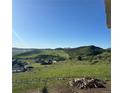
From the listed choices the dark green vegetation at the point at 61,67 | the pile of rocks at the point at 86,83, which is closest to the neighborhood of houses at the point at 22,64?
the dark green vegetation at the point at 61,67

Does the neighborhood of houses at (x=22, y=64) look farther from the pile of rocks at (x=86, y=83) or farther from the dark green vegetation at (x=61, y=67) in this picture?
the pile of rocks at (x=86, y=83)

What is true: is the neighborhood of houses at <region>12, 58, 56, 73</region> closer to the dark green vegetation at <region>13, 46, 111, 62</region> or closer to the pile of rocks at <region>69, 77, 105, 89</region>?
the dark green vegetation at <region>13, 46, 111, 62</region>

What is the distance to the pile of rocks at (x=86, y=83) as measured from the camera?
2.79 m

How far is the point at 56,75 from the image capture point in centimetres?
290

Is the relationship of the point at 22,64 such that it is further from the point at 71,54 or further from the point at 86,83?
the point at 86,83

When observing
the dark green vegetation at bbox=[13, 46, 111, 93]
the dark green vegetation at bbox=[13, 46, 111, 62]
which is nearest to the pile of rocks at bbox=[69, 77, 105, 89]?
the dark green vegetation at bbox=[13, 46, 111, 93]

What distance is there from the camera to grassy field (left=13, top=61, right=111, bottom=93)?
2.85 meters

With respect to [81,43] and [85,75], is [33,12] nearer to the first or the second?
[81,43]

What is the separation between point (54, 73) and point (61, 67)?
4.0 inches

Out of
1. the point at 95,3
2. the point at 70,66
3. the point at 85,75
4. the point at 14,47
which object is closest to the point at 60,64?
the point at 70,66

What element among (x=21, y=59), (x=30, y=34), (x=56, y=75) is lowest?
(x=56, y=75)

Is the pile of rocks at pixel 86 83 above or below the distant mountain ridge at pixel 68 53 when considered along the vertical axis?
below

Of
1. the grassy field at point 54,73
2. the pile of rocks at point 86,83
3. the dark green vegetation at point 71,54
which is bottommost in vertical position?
the pile of rocks at point 86,83
